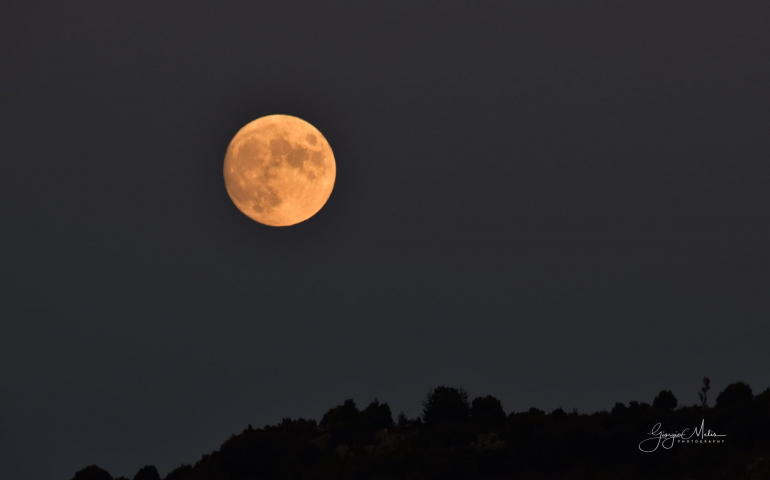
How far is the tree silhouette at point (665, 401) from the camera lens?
75875 millimetres

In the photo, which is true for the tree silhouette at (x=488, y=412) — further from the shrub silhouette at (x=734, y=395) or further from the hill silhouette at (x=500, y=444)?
the shrub silhouette at (x=734, y=395)

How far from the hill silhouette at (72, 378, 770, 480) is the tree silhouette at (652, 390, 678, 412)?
0.08 metres

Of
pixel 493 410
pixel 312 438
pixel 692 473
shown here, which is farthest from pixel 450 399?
pixel 692 473

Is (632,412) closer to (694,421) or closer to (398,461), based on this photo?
(694,421)

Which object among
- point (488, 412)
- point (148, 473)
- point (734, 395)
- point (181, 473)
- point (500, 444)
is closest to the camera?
point (500, 444)

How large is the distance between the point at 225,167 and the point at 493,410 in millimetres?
26232

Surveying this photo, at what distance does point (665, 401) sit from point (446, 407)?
1520 centimetres

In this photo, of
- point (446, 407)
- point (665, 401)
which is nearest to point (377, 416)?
point (446, 407)

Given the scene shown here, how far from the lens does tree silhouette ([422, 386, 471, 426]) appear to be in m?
77.0

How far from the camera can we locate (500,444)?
2672 inches

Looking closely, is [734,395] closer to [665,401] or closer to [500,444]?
[665,401]

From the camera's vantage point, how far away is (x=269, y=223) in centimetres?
7962

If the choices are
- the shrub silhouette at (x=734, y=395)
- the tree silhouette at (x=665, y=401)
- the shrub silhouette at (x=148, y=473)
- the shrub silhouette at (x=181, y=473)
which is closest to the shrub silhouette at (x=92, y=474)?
the shrub silhouette at (x=148, y=473)

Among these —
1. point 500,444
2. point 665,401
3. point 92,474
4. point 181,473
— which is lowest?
point 500,444
